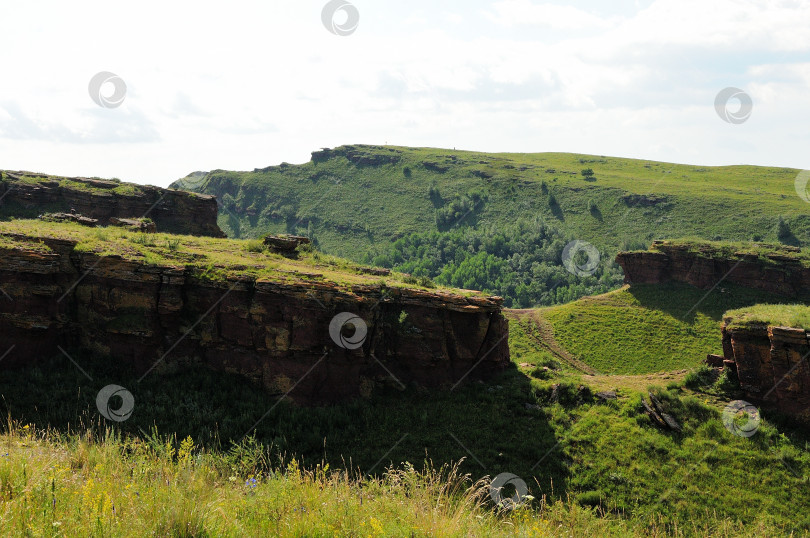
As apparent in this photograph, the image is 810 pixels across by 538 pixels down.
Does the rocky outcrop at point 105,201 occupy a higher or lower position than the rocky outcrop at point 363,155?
lower

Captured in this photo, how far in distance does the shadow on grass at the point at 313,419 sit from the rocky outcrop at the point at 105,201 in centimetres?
2790

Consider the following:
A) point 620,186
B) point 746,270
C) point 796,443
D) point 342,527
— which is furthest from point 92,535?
point 620,186

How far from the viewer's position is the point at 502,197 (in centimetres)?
12375

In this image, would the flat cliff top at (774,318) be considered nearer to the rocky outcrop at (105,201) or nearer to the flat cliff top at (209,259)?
the flat cliff top at (209,259)

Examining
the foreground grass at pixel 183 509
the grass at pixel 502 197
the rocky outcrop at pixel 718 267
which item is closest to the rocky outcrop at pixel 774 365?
the foreground grass at pixel 183 509

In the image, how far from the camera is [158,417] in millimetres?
19766

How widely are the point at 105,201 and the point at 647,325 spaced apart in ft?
193

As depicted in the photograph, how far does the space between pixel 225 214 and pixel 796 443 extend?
137 metres

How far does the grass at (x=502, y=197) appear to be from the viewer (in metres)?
94.5

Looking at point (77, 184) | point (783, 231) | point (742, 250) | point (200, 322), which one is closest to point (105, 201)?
point (77, 184)

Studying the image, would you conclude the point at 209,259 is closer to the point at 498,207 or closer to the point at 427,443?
the point at 427,443

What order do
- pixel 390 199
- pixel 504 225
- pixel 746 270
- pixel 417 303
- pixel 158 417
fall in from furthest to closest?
pixel 390 199 → pixel 504 225 → pixel 746 270 → pixel 417 303 → pixel 158 417

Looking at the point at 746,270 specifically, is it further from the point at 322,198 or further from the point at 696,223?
the point at 322,198

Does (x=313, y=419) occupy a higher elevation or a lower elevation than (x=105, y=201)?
lower
